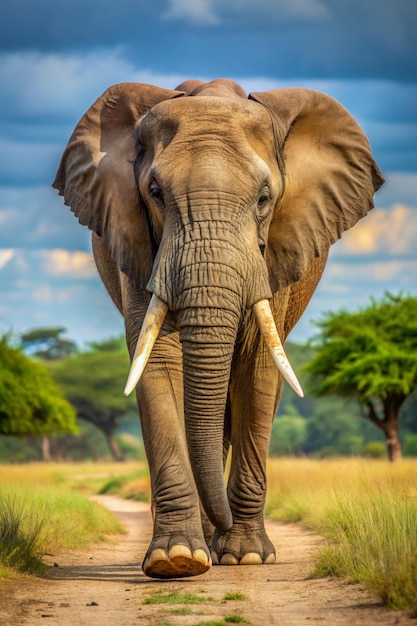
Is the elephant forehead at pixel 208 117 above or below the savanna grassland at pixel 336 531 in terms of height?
above

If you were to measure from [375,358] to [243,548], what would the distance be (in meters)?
23.1

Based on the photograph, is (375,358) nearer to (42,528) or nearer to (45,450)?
(42,528)

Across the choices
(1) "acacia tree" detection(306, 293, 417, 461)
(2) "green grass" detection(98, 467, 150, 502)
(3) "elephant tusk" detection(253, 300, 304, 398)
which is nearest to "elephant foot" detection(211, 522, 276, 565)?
(3) "elephant tusk" detection(253, 300, 304, 398)

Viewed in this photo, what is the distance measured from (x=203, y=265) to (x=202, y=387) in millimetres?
800

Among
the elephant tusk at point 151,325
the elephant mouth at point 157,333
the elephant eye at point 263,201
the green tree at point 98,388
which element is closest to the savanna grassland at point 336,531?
the elephant mouth at point 157,333

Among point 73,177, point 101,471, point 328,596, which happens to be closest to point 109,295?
point 73,177

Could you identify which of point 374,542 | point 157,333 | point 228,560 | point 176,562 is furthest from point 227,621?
point 228,560

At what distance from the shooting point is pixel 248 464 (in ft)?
31.8

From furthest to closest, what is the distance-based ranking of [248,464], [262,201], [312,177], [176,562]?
1. [248,464]
2. [312,177]
3. [262,201]
4. [176,562]

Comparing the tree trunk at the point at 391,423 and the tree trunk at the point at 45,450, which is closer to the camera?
the tree trunk at the point at 391,423

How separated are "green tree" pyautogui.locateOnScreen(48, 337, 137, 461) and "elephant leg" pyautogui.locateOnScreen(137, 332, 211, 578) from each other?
53.2 m

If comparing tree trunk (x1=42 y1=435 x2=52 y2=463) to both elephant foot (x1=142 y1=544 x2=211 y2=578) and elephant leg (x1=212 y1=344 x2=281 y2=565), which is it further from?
elephant foot (x1=142 y1=544 x2=211 y2=578)

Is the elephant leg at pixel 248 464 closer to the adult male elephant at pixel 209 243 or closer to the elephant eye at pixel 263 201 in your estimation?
the adult male elephant at pixel 209 243

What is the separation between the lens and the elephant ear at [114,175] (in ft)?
28.3
